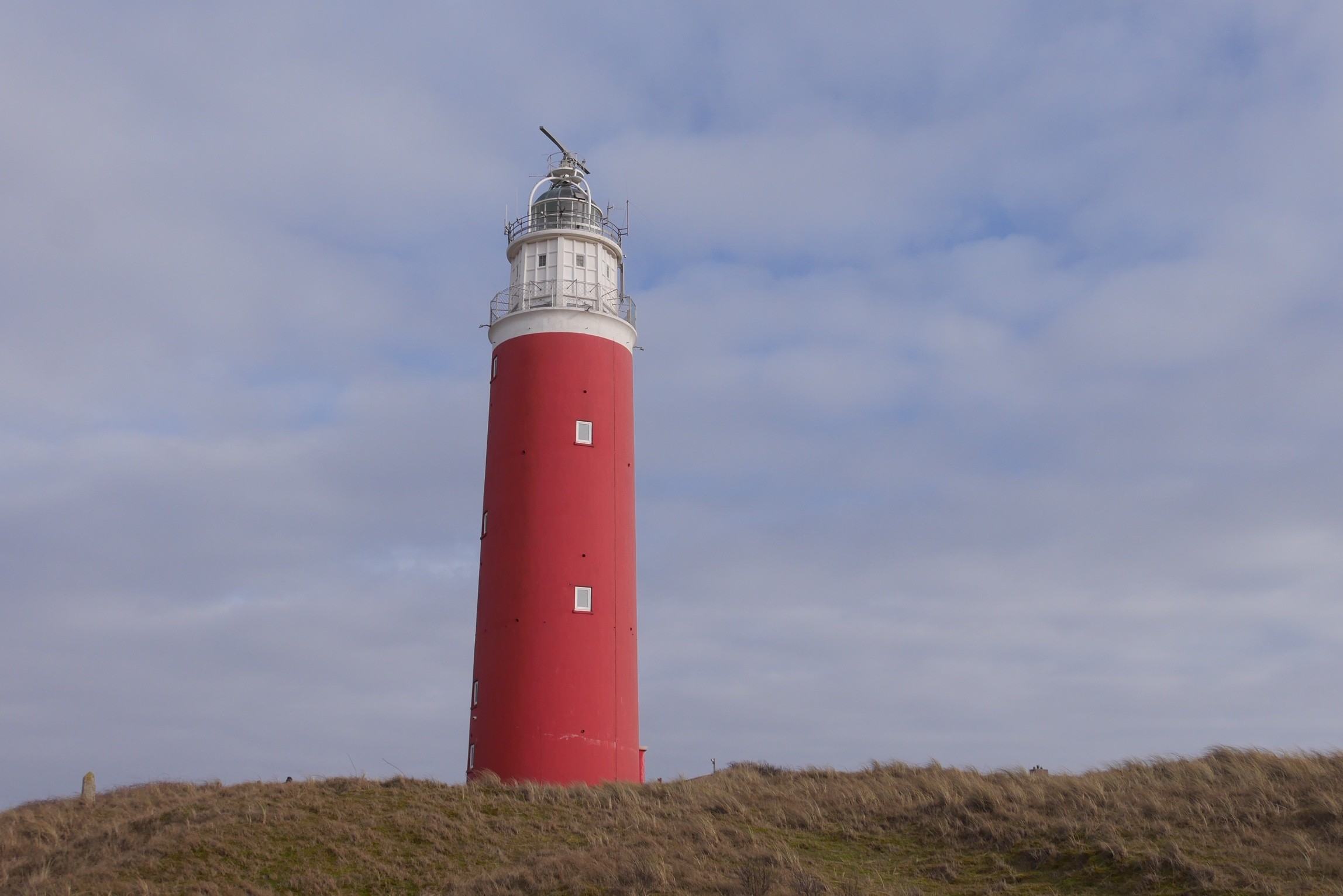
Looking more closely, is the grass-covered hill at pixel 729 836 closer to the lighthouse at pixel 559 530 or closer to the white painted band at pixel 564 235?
the lighthouse at pixel 559 530

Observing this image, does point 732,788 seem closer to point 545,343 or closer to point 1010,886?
point 1010,886

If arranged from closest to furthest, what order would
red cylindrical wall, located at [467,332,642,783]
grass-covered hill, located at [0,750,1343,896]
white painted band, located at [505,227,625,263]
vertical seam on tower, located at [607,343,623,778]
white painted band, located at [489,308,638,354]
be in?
grass-covered hill, located at [0,750,1343,896], red cylindrical wall, located at [467,332,642,783], vertical seam on tower, located at [607,343,623,778], white painted band, located at [489,308,638,354], white painted band, located at [505,227,625,263]

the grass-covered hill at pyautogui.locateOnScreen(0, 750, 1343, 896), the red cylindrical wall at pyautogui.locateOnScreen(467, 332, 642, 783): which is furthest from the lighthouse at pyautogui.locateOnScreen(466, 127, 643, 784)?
the grass-covered hill at pyautogui.locateOnScreen(0, 750, 1343, 896)

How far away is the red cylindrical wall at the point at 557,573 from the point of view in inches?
1080

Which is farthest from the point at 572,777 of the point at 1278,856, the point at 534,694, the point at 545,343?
the point at 1278,856

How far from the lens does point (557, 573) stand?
28188 millimetres

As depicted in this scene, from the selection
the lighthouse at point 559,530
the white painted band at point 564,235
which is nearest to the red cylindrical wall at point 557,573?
the lighthouse at point 559,530

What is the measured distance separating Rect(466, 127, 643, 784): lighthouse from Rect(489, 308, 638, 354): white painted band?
32mm

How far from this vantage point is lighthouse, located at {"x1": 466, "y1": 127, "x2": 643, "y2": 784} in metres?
27.5

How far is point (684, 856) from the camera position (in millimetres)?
→ 19219

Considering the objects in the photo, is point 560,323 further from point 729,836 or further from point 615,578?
point 729,836

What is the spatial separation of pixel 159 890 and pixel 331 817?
11.4 ft

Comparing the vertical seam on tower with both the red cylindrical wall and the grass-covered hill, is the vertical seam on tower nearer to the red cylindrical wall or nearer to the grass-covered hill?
the red cylindrical wall

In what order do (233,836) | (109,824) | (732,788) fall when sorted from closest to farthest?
(233,836) < (109,824) < (732,788)
